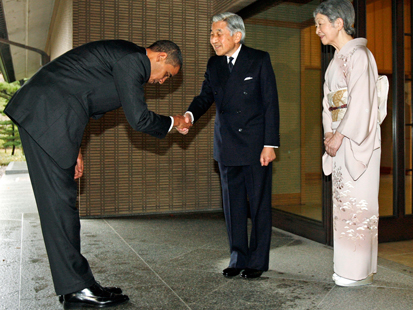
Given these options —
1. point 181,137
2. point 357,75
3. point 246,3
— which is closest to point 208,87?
point 357,75

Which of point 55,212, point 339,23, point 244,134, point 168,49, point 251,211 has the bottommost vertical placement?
point 251,211

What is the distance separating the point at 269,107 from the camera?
2428mm

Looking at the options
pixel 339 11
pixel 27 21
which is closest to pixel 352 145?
pixel 339 11

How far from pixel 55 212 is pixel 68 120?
418 mm

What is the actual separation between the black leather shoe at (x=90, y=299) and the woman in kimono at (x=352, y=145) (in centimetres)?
120

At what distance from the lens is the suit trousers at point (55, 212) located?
195cm

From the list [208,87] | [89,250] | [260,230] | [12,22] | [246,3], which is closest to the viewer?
[260,230]

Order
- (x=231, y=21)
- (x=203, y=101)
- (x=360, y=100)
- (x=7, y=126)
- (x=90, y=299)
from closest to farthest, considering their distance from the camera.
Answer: (x=90, y=299) < (x=360, y=100) < (x=231, y=21) < (x=203, y=101) < (x=7, y=126)

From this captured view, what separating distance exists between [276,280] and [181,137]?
2.57 m

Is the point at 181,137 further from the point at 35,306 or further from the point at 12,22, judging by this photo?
the point at 12,22

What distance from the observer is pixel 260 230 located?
8.20 feet

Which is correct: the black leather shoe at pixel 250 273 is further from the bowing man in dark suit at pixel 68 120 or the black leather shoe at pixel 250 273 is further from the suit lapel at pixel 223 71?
the suit lapel at pixel 223 71

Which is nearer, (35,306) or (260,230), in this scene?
(35,306)

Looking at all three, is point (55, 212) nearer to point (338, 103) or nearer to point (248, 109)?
point (248, 109)
